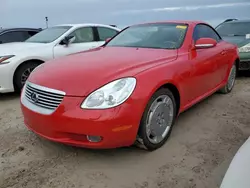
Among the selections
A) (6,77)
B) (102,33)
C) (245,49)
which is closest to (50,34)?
(102,33)

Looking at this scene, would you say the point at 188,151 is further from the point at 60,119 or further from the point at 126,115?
the point at 60,119

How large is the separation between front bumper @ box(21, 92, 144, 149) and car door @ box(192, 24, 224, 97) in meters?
1.34

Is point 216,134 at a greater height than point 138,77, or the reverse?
point 138,77

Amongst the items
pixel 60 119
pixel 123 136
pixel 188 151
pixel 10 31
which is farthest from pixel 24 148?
pixel 10 31

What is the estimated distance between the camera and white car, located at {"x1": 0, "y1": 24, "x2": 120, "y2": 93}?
489 cm

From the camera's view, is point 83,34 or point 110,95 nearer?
point 110,95

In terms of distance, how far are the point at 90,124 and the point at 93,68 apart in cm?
67

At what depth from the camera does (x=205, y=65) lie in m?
3.74

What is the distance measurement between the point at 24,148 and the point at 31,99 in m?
0.62

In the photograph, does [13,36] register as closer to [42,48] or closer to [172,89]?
[42,48]

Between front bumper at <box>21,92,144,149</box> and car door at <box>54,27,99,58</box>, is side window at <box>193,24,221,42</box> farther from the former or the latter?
car door at <box>54,27,99,58</box>

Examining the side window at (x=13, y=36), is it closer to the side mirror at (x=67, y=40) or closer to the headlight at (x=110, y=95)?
the side mirror at (x=67, y=40)

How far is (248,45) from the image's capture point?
6375 mm

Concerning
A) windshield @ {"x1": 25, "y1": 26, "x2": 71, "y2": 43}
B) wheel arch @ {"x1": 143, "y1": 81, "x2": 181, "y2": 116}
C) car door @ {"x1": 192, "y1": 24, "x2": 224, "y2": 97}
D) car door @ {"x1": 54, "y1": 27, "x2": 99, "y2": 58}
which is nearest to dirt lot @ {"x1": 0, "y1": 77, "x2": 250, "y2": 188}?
wheel arch @ {"x1": 143, "y1": 81, "x2": 181, "y2": 116}
